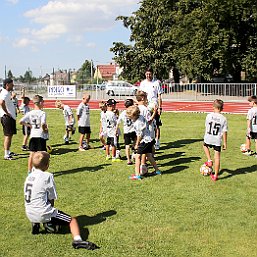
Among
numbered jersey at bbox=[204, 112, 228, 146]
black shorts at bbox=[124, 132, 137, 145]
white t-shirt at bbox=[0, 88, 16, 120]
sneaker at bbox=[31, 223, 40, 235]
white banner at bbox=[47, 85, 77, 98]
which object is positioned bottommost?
sneaker at bbox=[31, 223, 40, 235]

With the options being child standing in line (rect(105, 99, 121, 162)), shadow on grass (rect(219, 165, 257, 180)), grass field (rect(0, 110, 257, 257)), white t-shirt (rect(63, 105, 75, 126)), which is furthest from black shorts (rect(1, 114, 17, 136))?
shadow on grass (rect(219, 165, 257, 180))

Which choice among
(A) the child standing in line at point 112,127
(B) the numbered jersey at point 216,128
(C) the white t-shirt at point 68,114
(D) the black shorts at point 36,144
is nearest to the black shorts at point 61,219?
(D) the black shorts at point 36,144

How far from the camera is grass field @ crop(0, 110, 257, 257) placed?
16.2 feet

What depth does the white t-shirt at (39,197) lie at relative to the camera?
5.16 metres

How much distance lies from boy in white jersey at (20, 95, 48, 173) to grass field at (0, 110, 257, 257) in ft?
2.64

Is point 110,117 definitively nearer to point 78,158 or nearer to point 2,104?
point 78,158

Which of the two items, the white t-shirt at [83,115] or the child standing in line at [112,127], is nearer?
the child standing in line at [112,127]

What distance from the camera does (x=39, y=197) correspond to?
16.9 ft

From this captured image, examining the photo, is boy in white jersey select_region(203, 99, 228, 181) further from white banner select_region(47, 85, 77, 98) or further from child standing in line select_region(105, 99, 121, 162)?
white banner select_region(47, 85, 77, 98)

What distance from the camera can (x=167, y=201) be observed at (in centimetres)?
668

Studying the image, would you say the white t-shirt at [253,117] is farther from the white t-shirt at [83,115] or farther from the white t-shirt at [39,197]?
the white t-shirt at [39,197]

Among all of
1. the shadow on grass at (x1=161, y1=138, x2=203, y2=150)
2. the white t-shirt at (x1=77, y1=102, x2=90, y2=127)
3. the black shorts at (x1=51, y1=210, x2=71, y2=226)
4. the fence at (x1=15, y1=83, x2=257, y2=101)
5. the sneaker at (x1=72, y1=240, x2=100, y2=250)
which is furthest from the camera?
the fence at (x1=15, y1=83, x2=257, y2=101)

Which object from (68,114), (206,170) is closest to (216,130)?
(206,170)

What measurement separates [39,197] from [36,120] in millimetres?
3114
